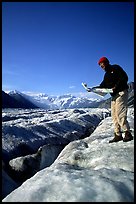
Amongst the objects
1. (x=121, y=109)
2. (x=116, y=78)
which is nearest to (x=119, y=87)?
(x=116, y=78)

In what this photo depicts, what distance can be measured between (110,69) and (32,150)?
15.0m

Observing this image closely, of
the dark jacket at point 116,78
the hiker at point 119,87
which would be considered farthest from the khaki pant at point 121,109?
the dark jacket at point 116,78

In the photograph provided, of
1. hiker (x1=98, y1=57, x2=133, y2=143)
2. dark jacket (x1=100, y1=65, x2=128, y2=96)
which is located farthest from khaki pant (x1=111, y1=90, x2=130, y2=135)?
dark jacket (x1=100, y1=65, x2=128, y2=96)

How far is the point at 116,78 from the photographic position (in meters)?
8.16

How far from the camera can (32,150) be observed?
2169cm

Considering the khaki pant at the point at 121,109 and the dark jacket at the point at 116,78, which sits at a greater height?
the dark jacket at the point at 116,78

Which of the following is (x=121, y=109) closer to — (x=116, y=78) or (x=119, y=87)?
(x=119, y=87)

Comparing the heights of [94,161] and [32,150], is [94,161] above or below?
above

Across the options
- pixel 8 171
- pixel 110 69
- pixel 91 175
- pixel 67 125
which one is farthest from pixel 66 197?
pixel 67 125

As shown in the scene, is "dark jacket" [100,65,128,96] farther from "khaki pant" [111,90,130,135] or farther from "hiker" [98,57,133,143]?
"khaki pant" [111,90,130,135]

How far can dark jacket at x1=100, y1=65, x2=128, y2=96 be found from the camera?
8.12 metres

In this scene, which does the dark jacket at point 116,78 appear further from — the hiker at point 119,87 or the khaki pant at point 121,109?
the khaki pant at point 121,109

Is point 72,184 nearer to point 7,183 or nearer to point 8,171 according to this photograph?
point 7,183

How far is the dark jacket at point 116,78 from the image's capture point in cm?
812
